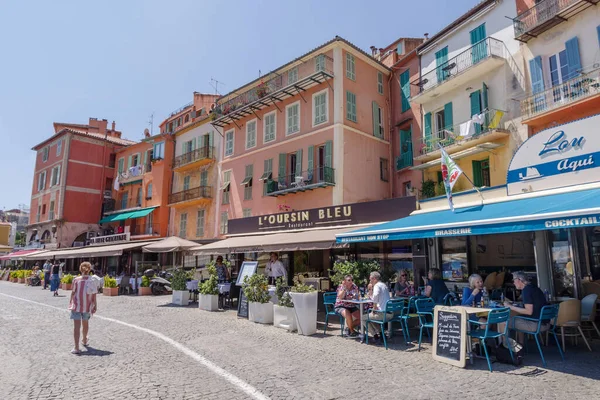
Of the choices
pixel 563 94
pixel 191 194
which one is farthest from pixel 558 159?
pixel 191 194

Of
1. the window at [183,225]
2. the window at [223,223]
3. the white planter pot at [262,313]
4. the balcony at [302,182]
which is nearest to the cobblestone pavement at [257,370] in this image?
the white planter pot at [262,313]

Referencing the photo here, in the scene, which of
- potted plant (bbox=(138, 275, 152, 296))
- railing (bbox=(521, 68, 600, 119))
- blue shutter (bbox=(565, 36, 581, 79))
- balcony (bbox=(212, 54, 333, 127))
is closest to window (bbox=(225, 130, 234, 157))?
balcony (bbox=(212, 54, 333, 127))

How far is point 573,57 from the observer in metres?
12.8

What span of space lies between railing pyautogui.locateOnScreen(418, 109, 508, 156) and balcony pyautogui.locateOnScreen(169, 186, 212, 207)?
44.6ft

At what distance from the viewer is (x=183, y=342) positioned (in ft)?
25.1

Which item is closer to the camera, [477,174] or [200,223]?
[477,174]

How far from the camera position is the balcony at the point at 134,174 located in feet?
101

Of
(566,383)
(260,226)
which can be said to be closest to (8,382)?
(566,383)

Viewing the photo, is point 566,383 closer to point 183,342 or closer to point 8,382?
point 183,342

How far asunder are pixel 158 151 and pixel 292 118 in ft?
44.3

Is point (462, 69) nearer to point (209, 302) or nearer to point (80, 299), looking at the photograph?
point (209, 302)

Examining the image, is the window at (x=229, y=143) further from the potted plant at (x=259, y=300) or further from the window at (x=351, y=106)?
the potted plant at (x=259, y=300)

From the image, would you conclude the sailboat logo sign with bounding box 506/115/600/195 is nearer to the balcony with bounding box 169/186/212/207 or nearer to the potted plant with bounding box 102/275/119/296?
the potted plant with bounding box 102/275/119/296

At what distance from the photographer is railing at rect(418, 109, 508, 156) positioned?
14.6 metres
